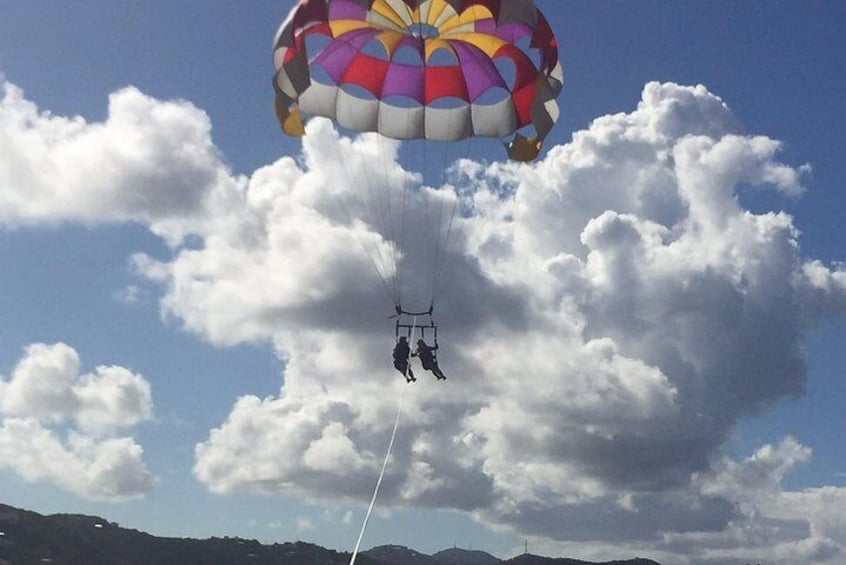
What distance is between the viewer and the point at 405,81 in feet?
131

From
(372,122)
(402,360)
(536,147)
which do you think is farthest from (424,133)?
(402,360)

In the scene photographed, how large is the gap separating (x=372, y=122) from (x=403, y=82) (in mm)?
2094

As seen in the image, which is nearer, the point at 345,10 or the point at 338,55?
the point at 345,10

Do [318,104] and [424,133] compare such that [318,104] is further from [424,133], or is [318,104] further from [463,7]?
[463,7]

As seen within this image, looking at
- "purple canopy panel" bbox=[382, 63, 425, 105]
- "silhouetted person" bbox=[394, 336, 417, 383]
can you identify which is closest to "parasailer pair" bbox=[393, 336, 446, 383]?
"silhouetted person" bbox=[394, 336, 417, 383]

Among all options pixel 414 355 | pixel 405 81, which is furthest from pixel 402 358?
pixel 405 81

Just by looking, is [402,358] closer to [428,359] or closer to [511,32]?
[428,359]

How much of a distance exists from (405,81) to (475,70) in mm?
2938

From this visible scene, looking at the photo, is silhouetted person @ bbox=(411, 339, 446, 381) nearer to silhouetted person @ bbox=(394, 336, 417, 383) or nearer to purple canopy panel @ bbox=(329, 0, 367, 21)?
silhouetted person @ bbox=(394, 336, 417, 383)

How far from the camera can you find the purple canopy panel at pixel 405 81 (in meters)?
39.6

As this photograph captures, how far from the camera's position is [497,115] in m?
39.3

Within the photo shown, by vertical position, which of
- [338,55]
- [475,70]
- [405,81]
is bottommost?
[405,81]

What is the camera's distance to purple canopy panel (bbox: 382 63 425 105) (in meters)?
39.6

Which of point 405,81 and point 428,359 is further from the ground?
point 405,81
